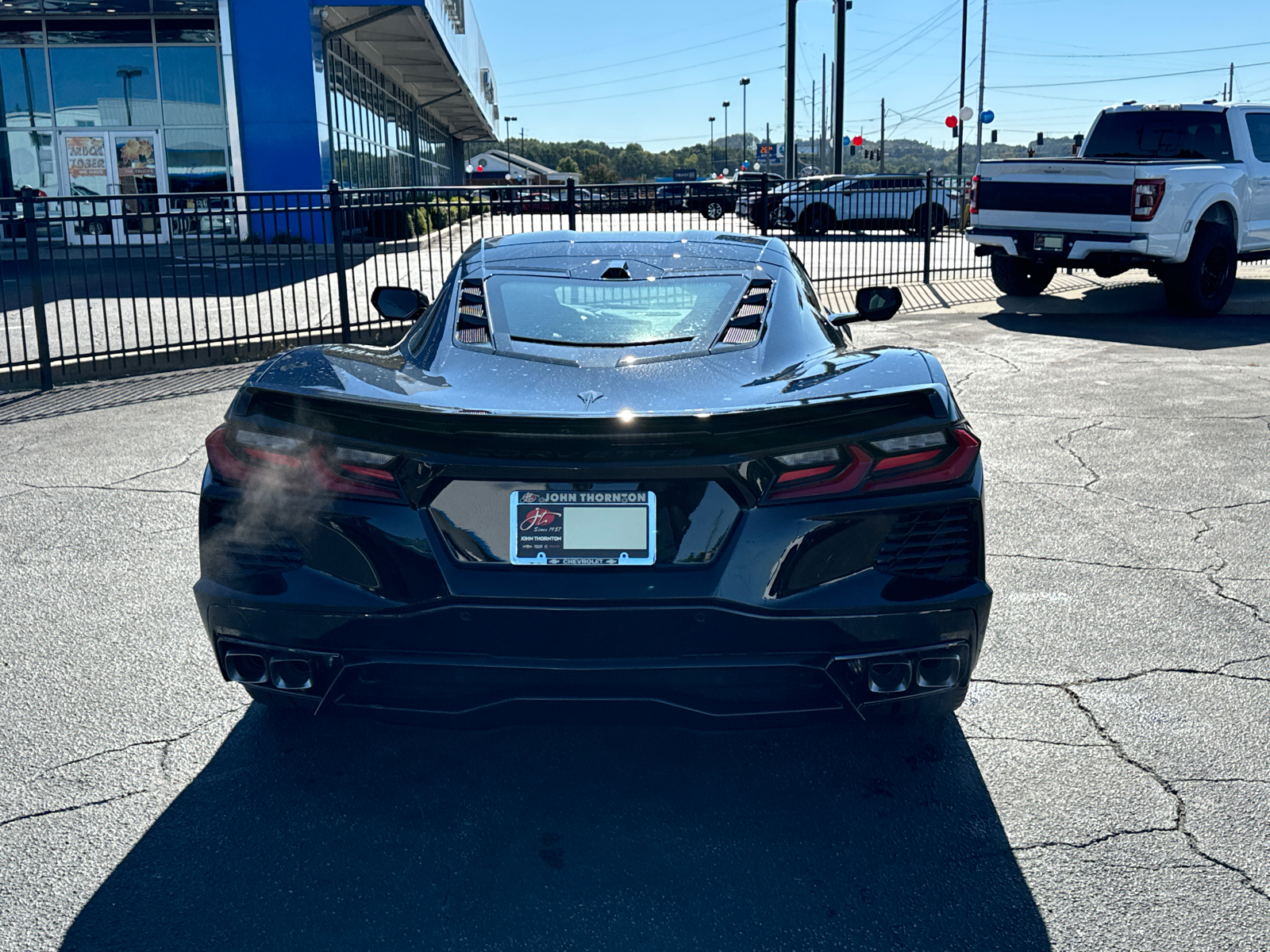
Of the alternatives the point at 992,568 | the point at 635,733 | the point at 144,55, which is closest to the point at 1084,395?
the point at 992,568

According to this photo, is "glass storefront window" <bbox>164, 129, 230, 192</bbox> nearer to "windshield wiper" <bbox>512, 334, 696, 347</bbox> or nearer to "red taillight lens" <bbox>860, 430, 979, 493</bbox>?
"windshield wiper" <bbox>512, 334, 696, 347</bbox>

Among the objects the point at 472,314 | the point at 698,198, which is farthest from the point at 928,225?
the point at 472,314

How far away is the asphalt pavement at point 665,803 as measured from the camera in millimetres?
2584

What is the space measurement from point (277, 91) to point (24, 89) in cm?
672

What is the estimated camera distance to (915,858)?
9.31 feet

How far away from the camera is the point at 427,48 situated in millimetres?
31500

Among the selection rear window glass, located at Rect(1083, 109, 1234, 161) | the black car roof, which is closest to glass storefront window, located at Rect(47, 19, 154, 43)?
rear window glass, located at Rect(1083, 109, 1234, 161)

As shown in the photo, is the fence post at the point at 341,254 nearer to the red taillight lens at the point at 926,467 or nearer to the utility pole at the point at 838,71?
the red taillight lens at the point at 926,467

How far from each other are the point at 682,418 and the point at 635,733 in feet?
4.23

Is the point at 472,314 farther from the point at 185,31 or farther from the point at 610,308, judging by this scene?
the point at 185,31

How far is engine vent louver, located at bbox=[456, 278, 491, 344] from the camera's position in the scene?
362 centimetres

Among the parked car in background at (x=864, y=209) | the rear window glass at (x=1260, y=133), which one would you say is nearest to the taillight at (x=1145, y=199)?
the rear window glass at (x=1260, y=133)

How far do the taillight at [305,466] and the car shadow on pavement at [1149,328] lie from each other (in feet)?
34.0

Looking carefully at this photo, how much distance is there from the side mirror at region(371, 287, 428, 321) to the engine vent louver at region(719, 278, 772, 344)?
1651 millimetres
